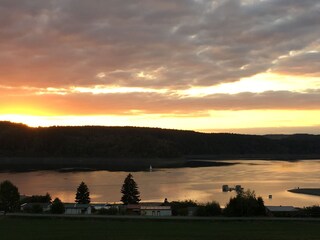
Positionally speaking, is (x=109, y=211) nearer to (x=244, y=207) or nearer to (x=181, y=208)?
(x=181, y=208)

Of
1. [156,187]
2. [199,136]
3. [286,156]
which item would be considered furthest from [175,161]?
[156,187]

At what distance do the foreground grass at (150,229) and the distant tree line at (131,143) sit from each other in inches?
3974

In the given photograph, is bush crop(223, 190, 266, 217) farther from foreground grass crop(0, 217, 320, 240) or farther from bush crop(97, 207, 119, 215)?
bush crop(97, 207, 119, 215)

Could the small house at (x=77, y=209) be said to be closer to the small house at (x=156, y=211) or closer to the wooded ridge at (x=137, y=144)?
the small house at (x=156, y=211)

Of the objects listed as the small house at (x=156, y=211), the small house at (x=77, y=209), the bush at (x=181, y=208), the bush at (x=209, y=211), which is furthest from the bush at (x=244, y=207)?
the small house at (x=77, y=209)

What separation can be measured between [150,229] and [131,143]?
111 m

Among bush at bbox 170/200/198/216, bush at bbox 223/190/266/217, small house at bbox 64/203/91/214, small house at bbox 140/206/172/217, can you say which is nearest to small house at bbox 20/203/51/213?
A: small house at bbox 64/203/91/214

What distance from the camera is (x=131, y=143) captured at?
131125 millimetres

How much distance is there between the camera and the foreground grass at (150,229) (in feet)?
58.5

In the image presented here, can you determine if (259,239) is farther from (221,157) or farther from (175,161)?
(221,157)

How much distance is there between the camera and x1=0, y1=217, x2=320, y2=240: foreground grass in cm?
1784

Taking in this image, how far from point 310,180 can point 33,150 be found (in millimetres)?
85985

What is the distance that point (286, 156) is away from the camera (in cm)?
14938

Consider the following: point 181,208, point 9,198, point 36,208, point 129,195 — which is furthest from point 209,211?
point 9,198
